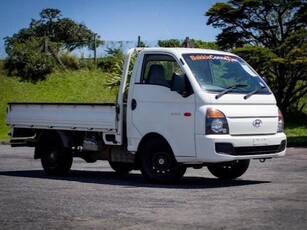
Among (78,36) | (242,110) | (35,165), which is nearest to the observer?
(242,110)

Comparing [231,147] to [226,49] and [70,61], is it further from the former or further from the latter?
[70,61]

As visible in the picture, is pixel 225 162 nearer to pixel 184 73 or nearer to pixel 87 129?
pixel 184 73

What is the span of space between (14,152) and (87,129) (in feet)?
29.1

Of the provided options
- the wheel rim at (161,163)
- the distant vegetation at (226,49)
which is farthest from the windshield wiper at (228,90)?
the distant vegetation at (226,49)

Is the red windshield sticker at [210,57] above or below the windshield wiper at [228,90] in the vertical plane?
above

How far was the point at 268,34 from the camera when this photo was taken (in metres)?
29.3

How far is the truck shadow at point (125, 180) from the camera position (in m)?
11.2

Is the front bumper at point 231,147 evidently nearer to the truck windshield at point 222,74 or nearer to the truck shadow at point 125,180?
the truck shadow at point 125,180

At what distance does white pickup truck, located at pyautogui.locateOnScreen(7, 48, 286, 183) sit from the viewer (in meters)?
10.8

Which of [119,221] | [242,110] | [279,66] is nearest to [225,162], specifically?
[242,110]

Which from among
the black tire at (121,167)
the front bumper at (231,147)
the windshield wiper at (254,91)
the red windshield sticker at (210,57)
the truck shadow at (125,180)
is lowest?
the truck shadow at (125,180)

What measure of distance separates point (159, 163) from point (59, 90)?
22.1 metres

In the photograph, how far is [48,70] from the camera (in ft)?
113

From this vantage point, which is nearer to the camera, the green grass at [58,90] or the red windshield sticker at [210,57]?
the red windshield sticker at [210,57]
